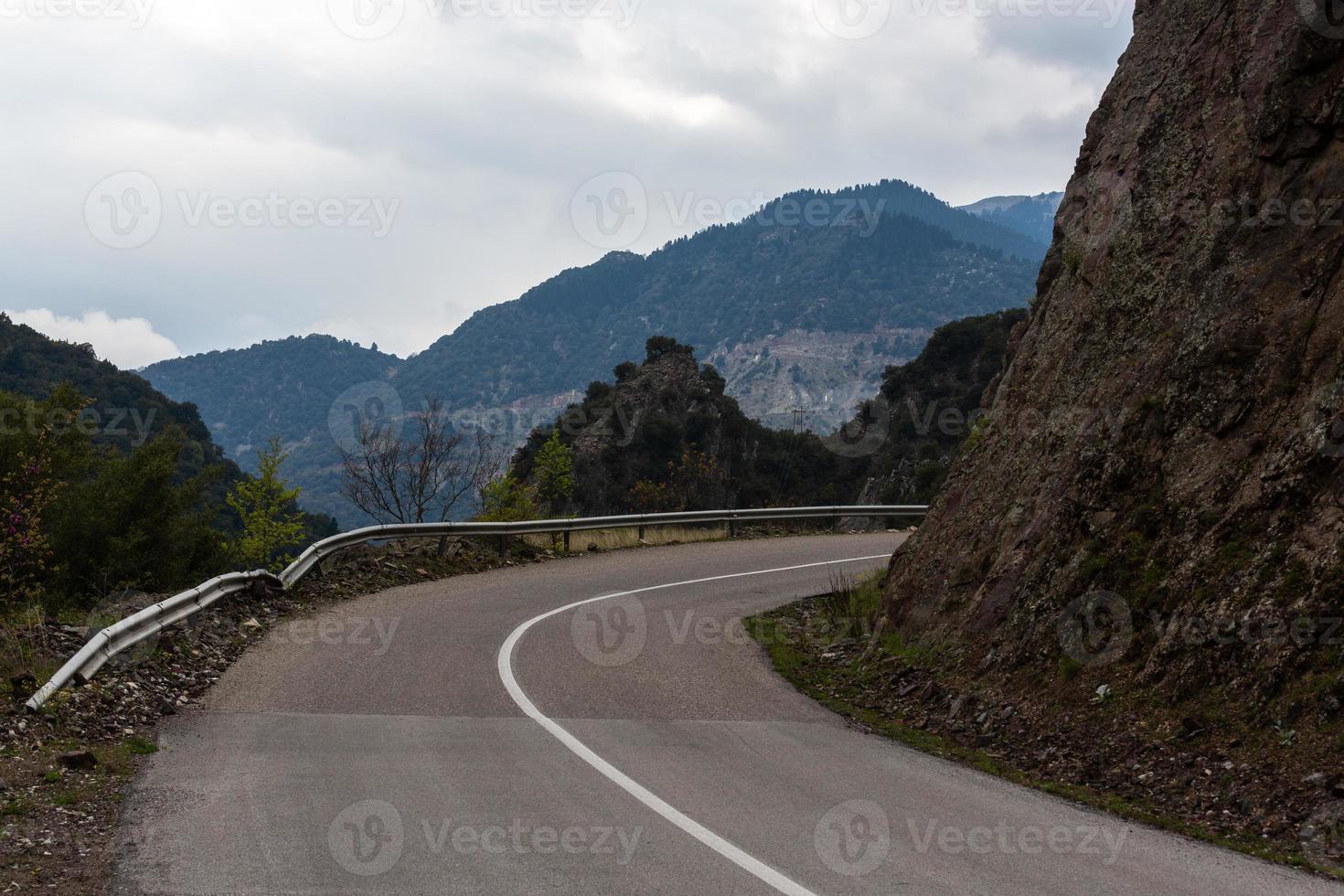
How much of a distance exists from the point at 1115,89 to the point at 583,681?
10803 millimetres

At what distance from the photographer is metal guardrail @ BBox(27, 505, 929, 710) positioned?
1012 centimetres

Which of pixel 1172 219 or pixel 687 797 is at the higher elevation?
pixel 1172 219

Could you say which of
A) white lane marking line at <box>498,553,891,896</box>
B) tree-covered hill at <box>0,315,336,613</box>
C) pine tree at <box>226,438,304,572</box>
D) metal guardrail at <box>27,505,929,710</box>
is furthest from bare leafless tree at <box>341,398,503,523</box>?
white lane marking line at <box>498,553,891,896</box>

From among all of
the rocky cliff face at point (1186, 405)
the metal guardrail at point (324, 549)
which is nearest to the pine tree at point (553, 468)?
the metal guardrail at point (324, 549)

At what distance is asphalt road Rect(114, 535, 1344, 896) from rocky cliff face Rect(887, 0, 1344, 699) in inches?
85.8

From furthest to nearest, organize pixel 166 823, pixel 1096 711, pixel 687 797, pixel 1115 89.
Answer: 1. pixel 1115 89
2. pixel 1096 711
3. pixel 687 797
4. pixel 166 823

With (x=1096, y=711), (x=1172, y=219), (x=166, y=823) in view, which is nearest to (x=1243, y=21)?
(x=1172, y=219)

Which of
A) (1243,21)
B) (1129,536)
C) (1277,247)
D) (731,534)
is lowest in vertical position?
(731,534)

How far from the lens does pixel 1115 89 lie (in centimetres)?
1534

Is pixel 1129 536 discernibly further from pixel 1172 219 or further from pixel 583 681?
pixel 583 681

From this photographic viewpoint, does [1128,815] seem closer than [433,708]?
Yes

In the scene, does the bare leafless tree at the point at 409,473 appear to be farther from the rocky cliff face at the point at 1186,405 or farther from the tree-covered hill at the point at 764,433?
the rocky cliff face at the point at 1186,405

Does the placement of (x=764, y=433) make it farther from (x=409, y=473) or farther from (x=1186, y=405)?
(x=1186, y=405)

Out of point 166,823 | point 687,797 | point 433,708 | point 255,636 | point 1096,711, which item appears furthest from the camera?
point 255,636
